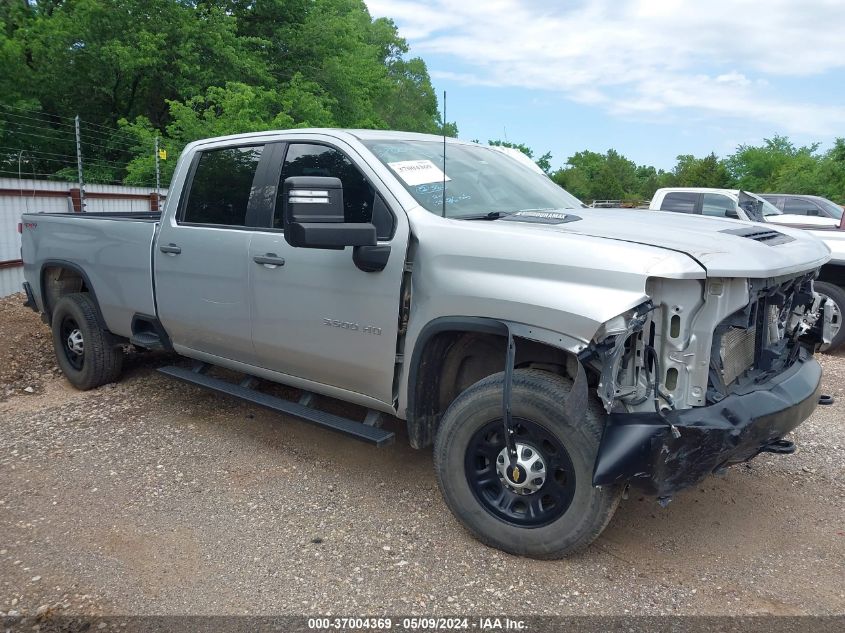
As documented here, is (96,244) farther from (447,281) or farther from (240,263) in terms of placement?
(447,281)

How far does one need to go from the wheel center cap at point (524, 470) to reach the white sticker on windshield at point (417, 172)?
1.47 metres

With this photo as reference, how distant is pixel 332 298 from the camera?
12.2 feet

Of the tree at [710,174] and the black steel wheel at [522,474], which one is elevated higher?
the tree at [710,174]

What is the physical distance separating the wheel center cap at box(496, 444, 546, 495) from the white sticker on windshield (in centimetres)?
147

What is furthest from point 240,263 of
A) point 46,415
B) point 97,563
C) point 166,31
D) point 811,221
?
point 166,31

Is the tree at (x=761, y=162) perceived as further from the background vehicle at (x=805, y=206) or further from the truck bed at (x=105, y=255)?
the truck bed at (x=105, y=255)

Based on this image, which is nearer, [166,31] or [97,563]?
[97,563]

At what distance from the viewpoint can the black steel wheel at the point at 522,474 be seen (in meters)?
3.01

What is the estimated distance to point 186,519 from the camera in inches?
144

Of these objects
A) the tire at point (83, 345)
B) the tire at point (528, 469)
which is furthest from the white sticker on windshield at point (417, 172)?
the tire at point (83, 345)

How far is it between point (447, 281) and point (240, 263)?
1569 millimetres

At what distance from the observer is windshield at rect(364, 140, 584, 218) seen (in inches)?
144

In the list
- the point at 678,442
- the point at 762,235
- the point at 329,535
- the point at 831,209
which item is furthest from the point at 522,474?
the point at 831,209

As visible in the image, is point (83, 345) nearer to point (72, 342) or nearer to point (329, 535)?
point (72, 342)
